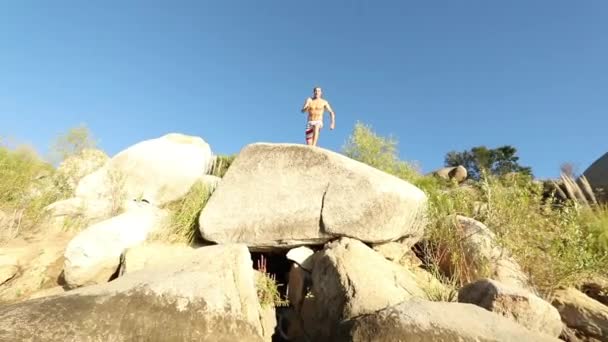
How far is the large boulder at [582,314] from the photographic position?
4977 mm

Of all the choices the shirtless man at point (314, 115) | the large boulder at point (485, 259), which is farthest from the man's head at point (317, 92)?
the large boulder at point (485, 259)

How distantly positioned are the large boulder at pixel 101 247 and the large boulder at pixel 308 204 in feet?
3.71

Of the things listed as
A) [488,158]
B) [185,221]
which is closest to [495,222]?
[185,221]

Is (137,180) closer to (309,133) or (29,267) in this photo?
(29,267)

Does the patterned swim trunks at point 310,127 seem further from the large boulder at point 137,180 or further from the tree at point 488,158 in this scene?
the tree at point 488,158

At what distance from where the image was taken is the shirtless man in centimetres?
877

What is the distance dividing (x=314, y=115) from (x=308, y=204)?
3.54 m

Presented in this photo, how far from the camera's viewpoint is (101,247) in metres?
5.52

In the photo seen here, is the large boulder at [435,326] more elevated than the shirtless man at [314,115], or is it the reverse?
the shirtless man at [314,115]

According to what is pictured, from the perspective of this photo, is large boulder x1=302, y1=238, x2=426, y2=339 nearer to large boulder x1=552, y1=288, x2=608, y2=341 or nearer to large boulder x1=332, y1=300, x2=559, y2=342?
large boulder x1=332, y1=300, x2=559, y2=342

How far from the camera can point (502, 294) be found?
12.7 ft

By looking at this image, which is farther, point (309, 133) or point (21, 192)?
point (309, 133)

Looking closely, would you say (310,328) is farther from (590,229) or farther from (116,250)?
(590,229)

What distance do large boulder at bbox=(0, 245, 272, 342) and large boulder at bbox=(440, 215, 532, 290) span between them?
3.58 meters
